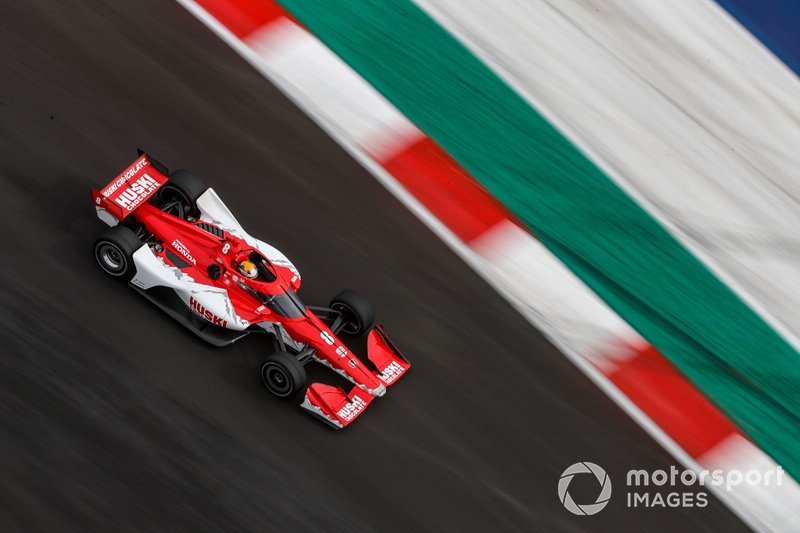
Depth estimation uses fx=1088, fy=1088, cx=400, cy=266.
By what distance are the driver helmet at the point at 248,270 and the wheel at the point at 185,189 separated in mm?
815

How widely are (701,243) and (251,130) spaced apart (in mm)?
4319

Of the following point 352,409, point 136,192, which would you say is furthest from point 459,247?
point 136,192

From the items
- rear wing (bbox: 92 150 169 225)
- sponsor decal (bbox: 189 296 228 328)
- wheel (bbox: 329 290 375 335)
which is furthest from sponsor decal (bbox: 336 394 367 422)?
rear wing (bbox: 92 150 169 225)

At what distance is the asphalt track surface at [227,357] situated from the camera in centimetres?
811

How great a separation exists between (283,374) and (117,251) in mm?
1663

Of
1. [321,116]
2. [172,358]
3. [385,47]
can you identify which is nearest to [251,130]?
[321,116]

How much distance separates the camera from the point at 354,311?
28.7 ft

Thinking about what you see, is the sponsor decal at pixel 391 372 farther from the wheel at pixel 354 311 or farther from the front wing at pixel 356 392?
the wheel at pixel 354 311

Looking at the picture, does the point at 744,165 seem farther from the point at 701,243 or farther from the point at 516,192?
the point at 516,192

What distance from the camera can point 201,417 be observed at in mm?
8367

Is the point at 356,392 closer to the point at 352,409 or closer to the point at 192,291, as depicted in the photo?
the point at 352,409

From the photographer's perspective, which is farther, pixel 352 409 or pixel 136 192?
pixel 136 192

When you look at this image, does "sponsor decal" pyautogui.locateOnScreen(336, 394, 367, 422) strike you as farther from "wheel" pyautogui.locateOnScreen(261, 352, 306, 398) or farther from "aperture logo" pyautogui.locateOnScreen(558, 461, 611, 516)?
"aperture logo" pyautogui.locateOnScreen(558, 461, 611, 516)

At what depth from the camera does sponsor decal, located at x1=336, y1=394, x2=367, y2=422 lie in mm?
8359
